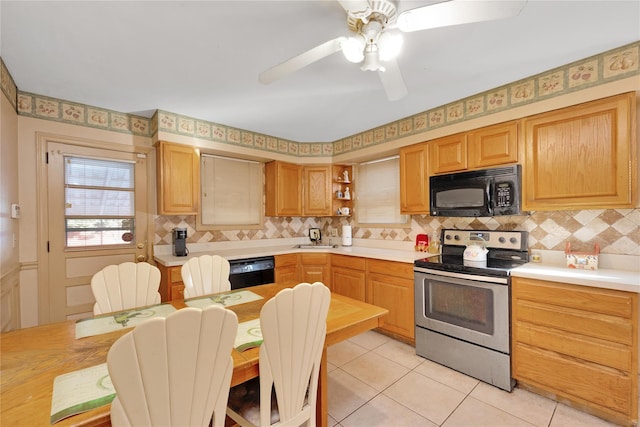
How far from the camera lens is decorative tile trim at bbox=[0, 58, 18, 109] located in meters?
1.86

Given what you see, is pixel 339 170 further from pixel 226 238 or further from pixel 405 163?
pixel 226 238

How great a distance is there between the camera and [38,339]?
1.20 meters

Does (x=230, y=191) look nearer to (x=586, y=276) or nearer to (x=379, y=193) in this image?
(x=379, y=193)

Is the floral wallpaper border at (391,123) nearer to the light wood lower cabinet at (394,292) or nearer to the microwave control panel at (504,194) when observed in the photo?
the microwave control panel at (504,194)

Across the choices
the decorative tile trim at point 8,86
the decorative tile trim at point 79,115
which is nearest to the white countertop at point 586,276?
the decorative tile trim at point 79,115

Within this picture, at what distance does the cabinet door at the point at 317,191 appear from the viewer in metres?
3.80

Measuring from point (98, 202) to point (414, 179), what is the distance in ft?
10.5

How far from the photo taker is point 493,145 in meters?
2.34

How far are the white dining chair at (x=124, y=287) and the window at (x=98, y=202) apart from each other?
1.25 metres

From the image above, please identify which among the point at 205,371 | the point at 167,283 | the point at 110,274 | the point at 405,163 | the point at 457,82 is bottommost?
the point at 167,283

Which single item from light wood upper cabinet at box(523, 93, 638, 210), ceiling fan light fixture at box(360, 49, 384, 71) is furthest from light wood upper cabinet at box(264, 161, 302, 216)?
light wood upper cabinet at box(523, 93, 638, 210)

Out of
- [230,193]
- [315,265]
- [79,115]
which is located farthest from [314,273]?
[79,115]

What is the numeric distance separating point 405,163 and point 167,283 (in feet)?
8.82

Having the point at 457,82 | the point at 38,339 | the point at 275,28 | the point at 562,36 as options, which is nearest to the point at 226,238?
the point at 38,339
